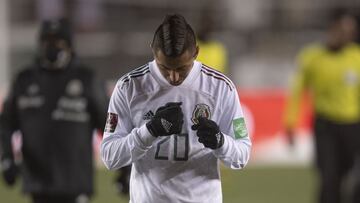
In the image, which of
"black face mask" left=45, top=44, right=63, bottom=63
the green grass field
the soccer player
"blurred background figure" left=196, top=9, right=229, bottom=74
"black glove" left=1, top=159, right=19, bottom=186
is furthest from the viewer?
the green grass field

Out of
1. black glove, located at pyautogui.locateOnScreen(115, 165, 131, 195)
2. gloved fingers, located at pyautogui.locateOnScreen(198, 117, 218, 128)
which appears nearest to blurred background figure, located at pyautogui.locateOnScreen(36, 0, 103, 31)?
black glove, located at pyautogui.locateOnScreen(115, 165, 131, 195)

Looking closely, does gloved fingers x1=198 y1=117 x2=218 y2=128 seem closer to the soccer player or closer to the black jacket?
the soccer player

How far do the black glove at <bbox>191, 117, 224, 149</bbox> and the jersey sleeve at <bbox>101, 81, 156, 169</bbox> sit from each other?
32cm

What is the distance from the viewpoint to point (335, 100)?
10.6 meters

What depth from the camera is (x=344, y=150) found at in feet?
34.0

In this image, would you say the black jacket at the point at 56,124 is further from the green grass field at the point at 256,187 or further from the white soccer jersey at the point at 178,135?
the green grass field at the point at 256,187

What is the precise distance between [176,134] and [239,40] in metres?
15.2

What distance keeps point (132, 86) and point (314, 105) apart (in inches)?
230

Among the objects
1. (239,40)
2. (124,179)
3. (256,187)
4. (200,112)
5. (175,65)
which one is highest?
(239,40)

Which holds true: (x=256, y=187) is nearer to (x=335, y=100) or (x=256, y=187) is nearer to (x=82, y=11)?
(x=335, y=100)

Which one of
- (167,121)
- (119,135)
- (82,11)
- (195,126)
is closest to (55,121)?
(119,135)

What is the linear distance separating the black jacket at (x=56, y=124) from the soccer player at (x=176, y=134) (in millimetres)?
2291

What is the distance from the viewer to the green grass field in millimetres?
12812

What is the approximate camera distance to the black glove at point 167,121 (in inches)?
186
